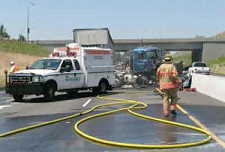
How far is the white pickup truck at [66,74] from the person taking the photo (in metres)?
19.7

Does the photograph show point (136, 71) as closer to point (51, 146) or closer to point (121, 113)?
point (121, 113)

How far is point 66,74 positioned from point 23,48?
83.0 metres

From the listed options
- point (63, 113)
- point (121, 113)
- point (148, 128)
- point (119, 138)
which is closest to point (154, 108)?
point (121, 113)

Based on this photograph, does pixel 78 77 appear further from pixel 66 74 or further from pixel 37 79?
pixel 37 79

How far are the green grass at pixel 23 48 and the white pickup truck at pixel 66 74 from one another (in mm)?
76098

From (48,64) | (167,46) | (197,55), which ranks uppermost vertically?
(167,46)

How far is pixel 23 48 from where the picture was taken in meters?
102

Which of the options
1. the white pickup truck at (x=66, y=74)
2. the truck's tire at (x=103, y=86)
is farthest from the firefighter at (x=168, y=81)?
the truck's tire at (x=103, y=86)

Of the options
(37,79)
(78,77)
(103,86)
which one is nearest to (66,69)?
(78,77)

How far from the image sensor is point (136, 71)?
33531mm

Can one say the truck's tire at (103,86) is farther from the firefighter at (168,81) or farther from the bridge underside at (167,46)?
the bridge underside at (167,46)

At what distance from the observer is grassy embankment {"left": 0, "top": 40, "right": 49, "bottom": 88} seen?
299 feet

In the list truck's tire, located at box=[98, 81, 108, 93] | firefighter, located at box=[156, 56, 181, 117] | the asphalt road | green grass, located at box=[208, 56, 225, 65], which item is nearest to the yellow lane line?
the asphalt road

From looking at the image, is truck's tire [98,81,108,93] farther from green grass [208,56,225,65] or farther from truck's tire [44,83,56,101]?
green grass [208,56,225,65]
